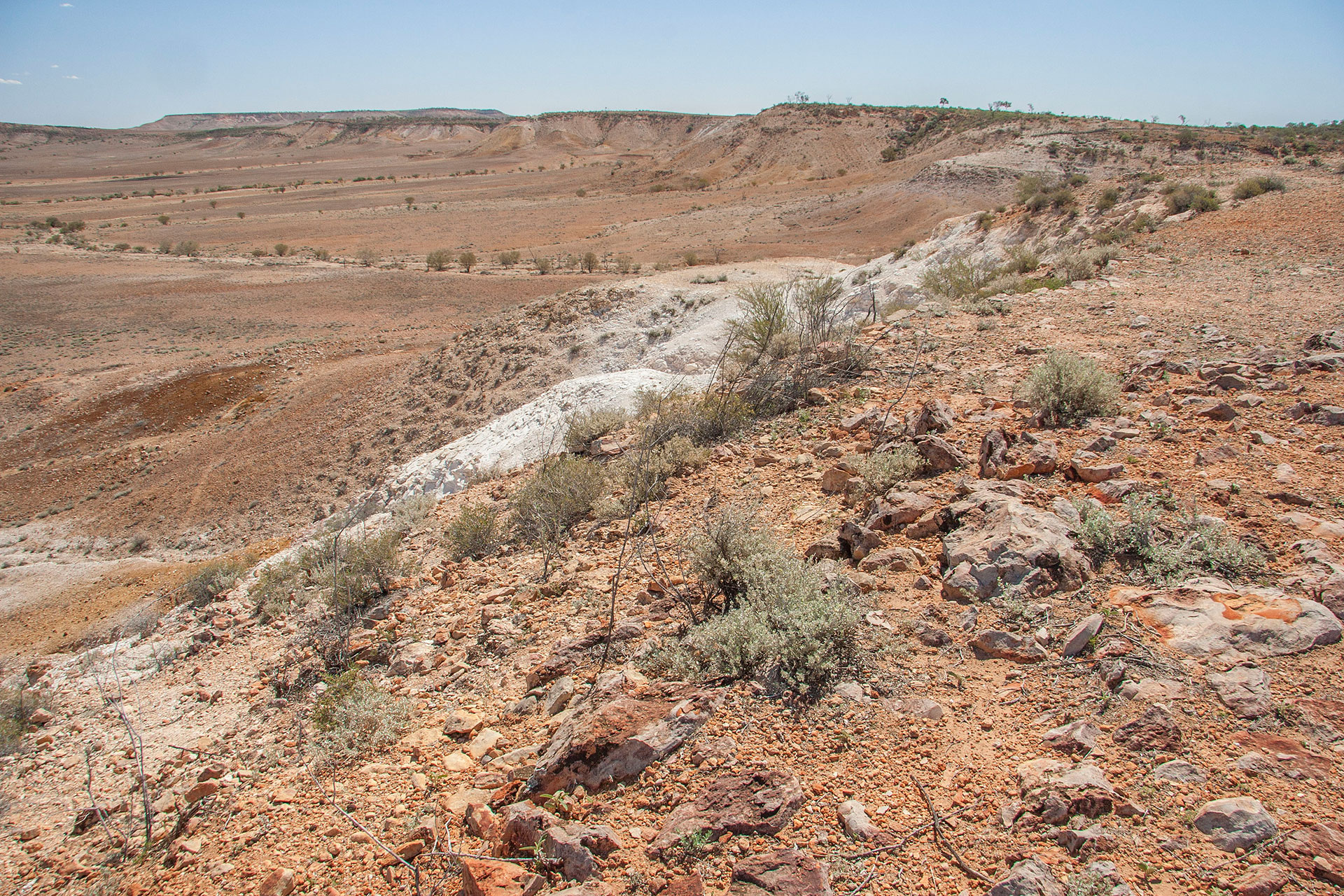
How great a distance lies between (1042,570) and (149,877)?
4.42 metres

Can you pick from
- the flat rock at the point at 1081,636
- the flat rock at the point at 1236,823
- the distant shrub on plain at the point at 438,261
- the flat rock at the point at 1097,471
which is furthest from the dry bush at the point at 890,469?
the distant shrub on plain at the point at 438,261

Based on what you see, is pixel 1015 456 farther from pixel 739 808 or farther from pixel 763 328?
pixel 763 328

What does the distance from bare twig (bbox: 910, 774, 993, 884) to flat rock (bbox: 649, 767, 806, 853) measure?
422 millimetres

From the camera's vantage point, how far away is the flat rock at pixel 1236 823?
2.00 m

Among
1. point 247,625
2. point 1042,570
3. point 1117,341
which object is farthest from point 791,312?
point 247,625

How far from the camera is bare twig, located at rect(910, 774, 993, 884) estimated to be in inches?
82.1

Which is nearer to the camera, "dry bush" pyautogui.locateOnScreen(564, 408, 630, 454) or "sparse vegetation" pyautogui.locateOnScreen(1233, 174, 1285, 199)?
"dry bush" pyautogui.locateOnScreen(564, 408, 630, 454)

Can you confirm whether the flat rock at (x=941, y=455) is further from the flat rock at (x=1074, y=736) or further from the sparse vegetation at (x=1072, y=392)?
the flat rock at (x=1074, y=736)

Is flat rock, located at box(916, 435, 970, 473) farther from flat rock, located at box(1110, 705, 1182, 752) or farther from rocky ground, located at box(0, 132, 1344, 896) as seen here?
flat rock, located at box(1110, 705, 1182, 752)

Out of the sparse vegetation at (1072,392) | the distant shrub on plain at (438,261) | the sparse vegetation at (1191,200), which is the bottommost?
the sparse vegetation at (1072,392)

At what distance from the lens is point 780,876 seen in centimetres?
219

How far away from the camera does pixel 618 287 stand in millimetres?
15391

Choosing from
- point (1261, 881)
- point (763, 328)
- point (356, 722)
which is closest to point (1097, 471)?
point (1261, 881)

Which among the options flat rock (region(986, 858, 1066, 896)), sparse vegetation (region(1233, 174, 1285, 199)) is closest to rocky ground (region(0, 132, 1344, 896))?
flat rock (region(986, 858, 1066, 896))
